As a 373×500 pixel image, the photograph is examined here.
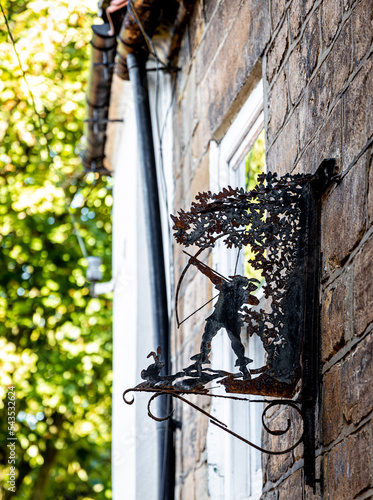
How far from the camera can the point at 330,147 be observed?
2.06 metres

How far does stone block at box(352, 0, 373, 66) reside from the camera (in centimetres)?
186

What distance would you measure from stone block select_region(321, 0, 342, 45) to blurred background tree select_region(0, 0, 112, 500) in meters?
6.83

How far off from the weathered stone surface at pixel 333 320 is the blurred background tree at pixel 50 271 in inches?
271

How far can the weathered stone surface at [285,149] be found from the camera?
2.38 m

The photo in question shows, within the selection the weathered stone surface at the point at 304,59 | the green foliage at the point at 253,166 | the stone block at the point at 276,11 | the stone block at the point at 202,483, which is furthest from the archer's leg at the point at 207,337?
the stone block at the point at 202,483

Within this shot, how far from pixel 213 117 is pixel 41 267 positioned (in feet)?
20.0

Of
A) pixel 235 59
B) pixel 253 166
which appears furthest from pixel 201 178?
pixel 235 59

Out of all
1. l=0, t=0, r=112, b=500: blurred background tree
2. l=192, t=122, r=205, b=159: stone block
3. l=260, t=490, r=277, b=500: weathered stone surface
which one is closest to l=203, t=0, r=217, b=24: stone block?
l=192, t=122, r=205, b=159: stone block

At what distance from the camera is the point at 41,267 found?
9.25 m

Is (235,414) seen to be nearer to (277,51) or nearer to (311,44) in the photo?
(277,51)

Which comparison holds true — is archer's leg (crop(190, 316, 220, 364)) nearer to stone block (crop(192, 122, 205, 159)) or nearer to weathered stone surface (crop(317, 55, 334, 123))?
weathered stone surface (crop(317, 55, 334, 123))

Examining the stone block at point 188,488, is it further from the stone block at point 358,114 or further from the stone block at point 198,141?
the stone block at point 358,114

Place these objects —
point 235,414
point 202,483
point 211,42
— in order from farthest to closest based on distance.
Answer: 1. point 211,42
2. point 202,483
3. point 235,414

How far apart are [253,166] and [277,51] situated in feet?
1.97
